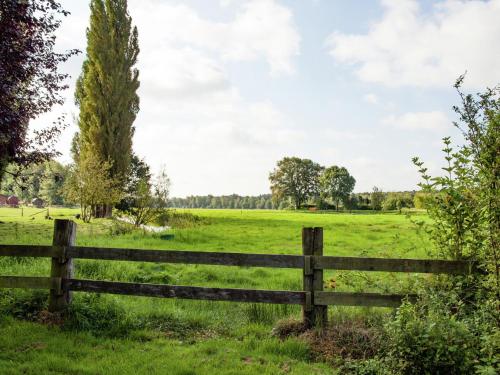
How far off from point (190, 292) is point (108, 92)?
103 feet

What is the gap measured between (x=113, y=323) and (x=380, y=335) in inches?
154

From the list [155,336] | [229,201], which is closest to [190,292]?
[155,336]

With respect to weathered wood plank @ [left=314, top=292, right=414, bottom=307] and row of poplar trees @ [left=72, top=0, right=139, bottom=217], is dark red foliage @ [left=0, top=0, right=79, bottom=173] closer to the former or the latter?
weathered wood plank @ [left=314, top=292, right=414, bottom=307]

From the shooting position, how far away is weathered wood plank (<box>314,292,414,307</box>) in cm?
561

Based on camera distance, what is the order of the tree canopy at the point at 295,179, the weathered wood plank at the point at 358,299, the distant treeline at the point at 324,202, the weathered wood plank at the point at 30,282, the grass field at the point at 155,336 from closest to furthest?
1. the grass field at the point at 155,336
2. the weathered wood plank at the point at 358,299
3. the weathered wood plank at the point at 30,282
4. the distant treeline at the point at 324,202
5. the tree canopy at the point at 295,179

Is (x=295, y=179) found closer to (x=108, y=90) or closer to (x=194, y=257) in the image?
(x=108, y=90)

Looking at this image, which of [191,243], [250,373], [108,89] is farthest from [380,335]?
[108,89]

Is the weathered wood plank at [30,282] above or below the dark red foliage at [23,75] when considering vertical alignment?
below

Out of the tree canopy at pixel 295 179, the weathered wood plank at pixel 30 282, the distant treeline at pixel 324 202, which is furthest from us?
the tree canopy at pixel 295 179

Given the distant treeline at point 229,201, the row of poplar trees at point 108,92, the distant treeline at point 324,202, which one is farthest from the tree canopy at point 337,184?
the row of poplar trees at point 108,92

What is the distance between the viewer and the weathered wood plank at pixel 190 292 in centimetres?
578

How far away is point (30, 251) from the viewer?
620cm

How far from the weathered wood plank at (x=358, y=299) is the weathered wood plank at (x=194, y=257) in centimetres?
57

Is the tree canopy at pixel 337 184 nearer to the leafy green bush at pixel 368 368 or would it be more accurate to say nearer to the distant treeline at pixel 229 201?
the distant treeline at pixel 229 201
